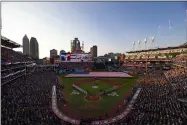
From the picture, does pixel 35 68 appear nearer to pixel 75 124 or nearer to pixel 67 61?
pixel 67 61

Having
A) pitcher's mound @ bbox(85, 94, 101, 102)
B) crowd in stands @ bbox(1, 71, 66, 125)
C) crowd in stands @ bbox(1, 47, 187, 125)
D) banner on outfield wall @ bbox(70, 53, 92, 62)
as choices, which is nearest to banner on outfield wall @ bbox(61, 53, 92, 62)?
banner on outfield wall @ bbox(70, 53, 92, 62)

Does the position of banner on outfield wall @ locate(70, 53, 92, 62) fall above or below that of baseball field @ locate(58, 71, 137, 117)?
above

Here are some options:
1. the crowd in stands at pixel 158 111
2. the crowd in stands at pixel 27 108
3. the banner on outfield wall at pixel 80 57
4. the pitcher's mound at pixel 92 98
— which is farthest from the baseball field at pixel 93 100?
the banner on outfield wall at pixel 80 57

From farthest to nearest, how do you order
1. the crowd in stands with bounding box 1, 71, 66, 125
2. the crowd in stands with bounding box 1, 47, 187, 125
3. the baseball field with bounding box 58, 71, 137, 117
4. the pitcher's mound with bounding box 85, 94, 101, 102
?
the pitcher's mound with bounding box 85, 94, 101, 102
the baseball field with bounding box 58, 71, 137, 117
the crowd in stands with bounding box 1, 71, 66, 125
the crowd in stands with bounding box 1, 47, 187, 125

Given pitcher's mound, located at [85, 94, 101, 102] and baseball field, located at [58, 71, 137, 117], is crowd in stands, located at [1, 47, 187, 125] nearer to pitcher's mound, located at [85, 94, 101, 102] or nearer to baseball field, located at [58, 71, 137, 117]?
baseball field, located at [58, 71, 137, 117]

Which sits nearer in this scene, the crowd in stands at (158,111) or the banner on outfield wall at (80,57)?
the crowd in stands at (158,111)

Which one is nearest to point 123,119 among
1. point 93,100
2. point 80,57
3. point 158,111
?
point 158,111

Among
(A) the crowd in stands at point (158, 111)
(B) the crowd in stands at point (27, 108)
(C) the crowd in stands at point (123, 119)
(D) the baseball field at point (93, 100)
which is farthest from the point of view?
(D) the baseball field at point (93, 100)

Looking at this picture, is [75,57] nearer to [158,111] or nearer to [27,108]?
[27,108]

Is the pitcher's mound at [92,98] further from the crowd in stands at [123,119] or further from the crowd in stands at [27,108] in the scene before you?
the crowd in stands at [27,108]

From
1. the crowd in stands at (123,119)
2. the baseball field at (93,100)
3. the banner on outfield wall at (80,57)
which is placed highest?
the banner on outfield wall at (80,57)

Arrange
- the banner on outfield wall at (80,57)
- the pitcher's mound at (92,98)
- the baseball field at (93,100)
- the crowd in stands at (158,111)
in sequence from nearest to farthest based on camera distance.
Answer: the crowd in stands at (158,111) < the baseball field at (93,100) < the pitcher's mound at (92,98) < the banner on outfield wall at (80,57)

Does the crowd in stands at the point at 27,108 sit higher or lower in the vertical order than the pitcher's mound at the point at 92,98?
higher
